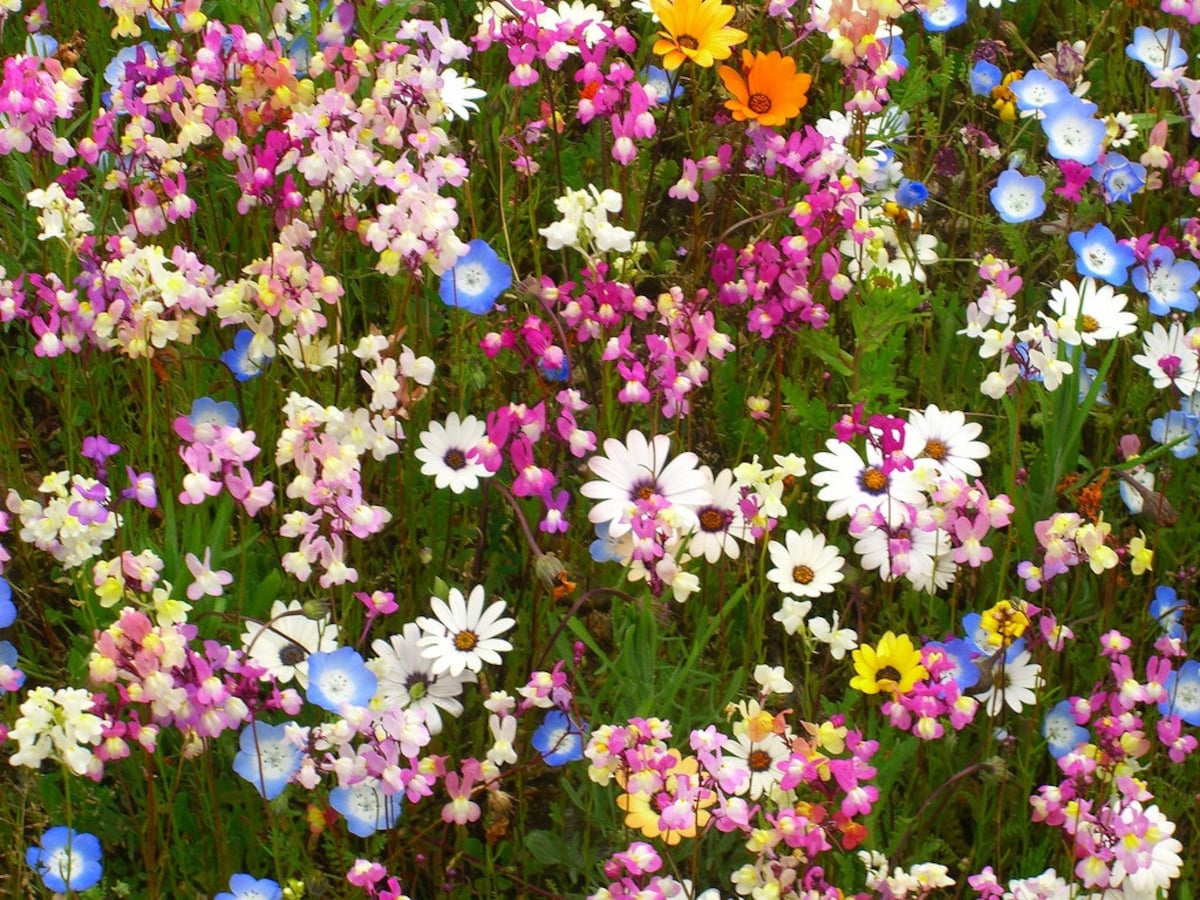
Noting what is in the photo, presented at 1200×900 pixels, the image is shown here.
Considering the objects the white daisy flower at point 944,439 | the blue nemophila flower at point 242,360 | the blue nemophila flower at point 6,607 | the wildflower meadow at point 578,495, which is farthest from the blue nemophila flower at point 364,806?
the white daisy flower at point 944,439

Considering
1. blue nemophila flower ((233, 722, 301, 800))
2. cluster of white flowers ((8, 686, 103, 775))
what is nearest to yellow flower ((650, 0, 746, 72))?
blue nemophila flower ((233, 722, 301, 800))

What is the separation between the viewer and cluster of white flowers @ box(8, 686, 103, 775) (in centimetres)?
181

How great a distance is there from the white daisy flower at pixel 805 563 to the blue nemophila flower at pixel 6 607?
47.1 inches

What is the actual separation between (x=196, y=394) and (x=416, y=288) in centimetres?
45

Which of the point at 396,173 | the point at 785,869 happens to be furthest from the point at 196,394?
the point at 785,869

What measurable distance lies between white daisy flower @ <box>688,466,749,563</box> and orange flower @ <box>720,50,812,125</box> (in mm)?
771

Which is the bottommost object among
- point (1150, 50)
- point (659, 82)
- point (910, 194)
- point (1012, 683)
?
point (1012, 683)

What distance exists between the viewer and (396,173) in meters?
2.28

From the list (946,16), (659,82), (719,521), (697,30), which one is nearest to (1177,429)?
(719,521)

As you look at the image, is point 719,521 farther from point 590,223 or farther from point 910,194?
point 910,194

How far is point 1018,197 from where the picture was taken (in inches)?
124

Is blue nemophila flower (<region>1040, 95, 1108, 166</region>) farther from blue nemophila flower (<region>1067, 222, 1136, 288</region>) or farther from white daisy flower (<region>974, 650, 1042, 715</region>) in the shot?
white daisy flower (<region>974, 650, 1042, 715</region>)

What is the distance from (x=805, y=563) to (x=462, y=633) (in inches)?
22.6

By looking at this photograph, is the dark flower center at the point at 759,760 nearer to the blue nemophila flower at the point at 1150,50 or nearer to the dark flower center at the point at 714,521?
the dark flower center at the point at 714,521
